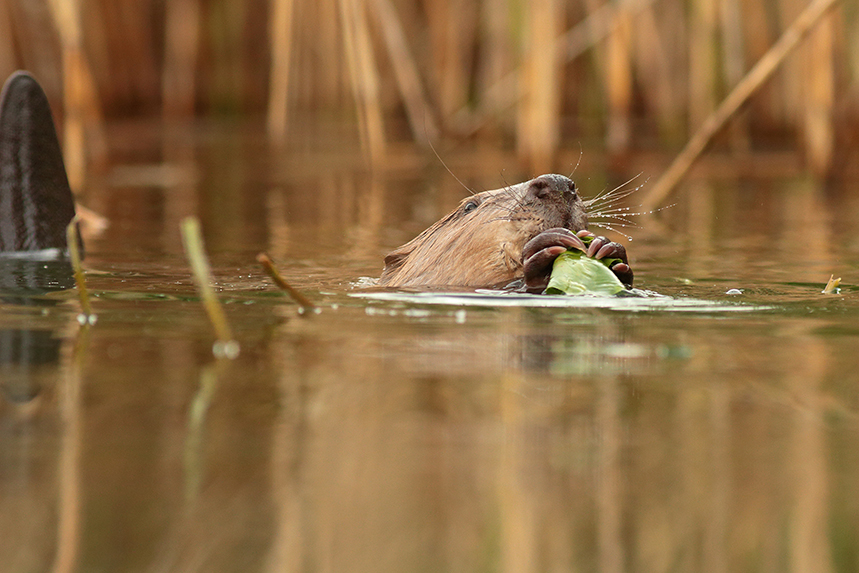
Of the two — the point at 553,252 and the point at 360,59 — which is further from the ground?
the point at 360,59

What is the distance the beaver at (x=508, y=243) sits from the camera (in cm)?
320

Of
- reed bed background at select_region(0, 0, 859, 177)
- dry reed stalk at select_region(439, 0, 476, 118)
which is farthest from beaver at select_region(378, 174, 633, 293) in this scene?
dry reed stalk at select_region(439, 0, 476, 118)

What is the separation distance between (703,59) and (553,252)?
5.05 m

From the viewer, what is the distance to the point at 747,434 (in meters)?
1.83

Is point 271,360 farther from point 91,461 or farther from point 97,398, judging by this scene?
point 91,461

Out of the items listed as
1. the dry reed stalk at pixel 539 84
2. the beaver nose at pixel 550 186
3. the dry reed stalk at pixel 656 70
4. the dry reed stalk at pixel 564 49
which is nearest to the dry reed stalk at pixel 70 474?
the beaver nose at pixel 550 186

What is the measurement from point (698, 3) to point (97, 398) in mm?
6225

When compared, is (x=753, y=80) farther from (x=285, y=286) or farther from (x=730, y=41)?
(x=730, y=41)

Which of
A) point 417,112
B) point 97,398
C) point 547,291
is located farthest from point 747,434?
point 417,112

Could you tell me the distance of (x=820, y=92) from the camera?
657 centimetres

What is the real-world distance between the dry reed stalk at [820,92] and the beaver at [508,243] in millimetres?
3277

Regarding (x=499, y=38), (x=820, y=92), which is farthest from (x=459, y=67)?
(x=820, y=92)

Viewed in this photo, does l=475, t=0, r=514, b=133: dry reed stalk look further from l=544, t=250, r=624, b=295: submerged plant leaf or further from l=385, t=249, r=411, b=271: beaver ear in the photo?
l=544, t=250, r=624, b=295: submerged plant leaf

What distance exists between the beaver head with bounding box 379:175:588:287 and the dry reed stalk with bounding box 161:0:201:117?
890 cm
